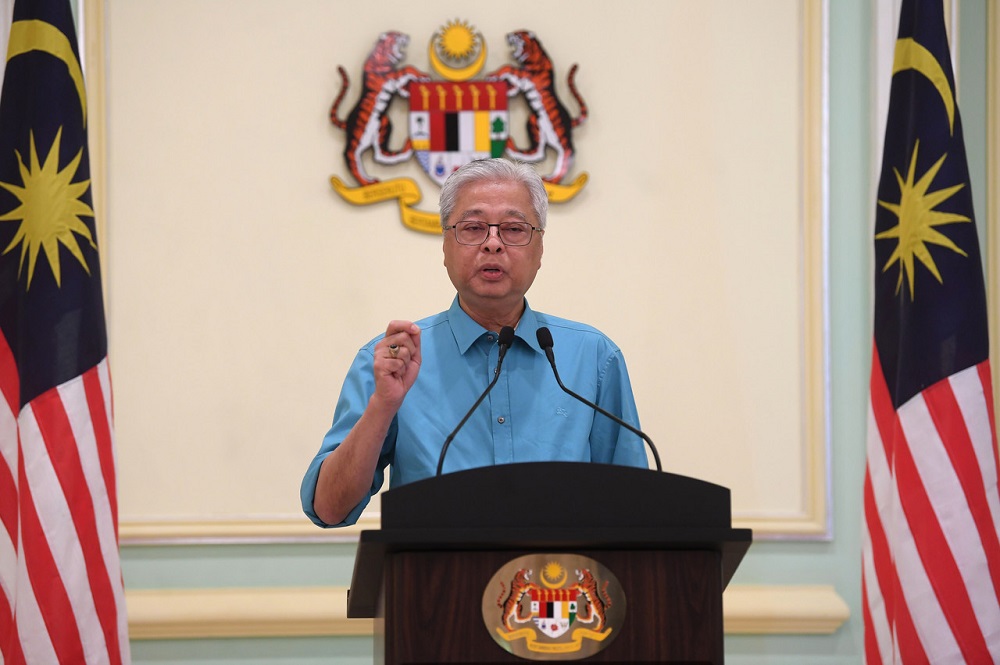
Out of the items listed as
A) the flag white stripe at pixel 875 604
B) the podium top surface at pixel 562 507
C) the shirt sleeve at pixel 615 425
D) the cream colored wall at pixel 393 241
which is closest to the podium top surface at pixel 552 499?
the podium top surface at pixel 562 507

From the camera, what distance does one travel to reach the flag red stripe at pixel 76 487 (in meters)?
2.84

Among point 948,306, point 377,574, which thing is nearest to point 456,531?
point 377,574

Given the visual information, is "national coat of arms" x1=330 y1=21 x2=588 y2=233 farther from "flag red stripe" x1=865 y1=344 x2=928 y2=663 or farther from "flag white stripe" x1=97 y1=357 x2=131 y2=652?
"flag red stripe" x1=865 y1=344 x2=928 y2=663

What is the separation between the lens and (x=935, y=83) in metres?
3.07

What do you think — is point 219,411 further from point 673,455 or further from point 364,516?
point 673,455

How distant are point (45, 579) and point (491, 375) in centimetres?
141

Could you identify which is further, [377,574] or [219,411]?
[219,411]

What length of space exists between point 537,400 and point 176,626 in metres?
2.02

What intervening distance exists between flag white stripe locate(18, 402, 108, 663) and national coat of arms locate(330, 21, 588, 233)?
141 cm

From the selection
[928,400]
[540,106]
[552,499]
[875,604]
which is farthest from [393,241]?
[552,499]

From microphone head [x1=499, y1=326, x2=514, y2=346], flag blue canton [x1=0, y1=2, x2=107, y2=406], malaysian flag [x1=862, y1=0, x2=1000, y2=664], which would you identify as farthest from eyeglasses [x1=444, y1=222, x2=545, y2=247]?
malaysian flag [x1=862, y1=0, x2=1000, y2=664]

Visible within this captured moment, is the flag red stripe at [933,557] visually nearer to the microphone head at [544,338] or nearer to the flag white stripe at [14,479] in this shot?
the microphone head at [544,338]

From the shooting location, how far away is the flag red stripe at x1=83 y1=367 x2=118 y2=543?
2.92 metres

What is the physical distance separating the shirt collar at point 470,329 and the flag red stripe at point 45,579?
4.31 feet
